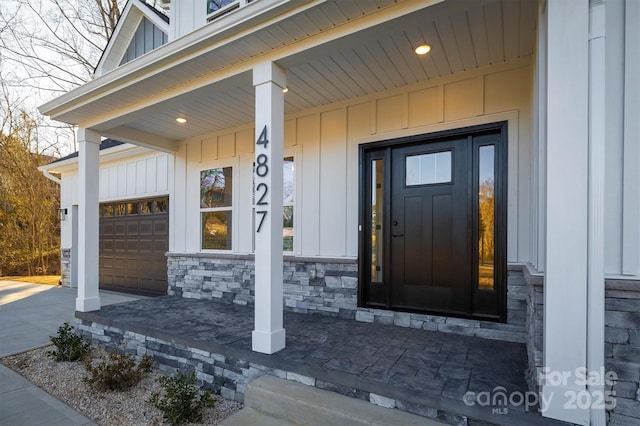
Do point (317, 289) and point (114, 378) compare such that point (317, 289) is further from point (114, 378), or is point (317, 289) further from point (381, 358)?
point (114, 378)

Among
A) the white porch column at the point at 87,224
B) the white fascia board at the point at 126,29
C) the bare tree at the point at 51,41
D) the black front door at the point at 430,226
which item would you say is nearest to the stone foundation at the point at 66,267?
the white porch column at the point at 87,224

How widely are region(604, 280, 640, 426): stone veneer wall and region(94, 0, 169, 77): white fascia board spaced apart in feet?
16.7

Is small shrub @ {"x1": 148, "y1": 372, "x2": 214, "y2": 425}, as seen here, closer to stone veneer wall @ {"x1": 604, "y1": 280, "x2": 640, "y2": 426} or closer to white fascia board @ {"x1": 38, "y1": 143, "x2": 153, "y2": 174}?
stone veneer wall @ {"x1": 604, "y1": 280, "x2": 640, "y2": 426}

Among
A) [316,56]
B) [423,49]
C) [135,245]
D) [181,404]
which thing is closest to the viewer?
[181,404]

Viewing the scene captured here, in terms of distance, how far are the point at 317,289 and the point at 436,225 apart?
168 cm

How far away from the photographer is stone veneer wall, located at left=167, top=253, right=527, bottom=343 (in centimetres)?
317

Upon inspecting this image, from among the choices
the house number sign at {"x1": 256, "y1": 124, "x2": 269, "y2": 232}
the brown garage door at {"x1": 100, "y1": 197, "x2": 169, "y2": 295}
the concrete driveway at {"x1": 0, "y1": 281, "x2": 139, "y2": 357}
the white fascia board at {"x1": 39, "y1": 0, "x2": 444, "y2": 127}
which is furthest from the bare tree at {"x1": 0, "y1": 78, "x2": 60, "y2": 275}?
the house number sign at {"x1": 256, "y1": 124, "x2": 269, "y2": 232}

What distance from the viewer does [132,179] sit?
6.92 m

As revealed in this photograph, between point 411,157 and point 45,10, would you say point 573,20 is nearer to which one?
point 411,157

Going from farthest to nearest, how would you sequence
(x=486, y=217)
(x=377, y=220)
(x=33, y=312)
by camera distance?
1. (x=33, y=312)
2. (x=377, y=220)
3. (x=486, y=217)

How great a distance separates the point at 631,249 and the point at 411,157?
2.29 m

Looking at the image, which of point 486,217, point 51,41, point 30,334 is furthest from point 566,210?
point 51,41

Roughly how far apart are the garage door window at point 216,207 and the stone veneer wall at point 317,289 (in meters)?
0.28

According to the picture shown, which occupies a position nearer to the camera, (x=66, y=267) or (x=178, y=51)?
(x=178, y=51)
